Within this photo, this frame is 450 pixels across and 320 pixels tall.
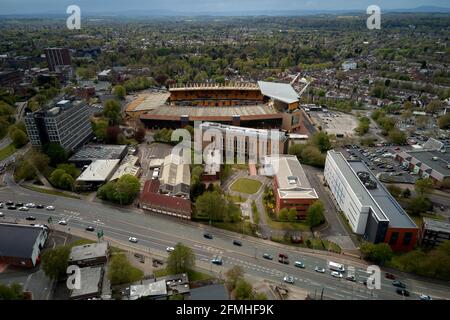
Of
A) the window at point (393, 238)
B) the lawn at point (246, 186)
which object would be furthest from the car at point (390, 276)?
the lawn at point (246, 186)

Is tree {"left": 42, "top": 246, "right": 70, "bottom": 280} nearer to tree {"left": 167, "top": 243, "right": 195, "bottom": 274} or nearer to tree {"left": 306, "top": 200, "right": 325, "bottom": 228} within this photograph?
tree {"left": 167, "top": 243, "right": 195, "bottom": 274}

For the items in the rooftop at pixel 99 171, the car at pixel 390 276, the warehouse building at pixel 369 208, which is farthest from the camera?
the rooftop at pixel 99 171

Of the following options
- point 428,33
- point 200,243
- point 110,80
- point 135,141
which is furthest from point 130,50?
point 428,33

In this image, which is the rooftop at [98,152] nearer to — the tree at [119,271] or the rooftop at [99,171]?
the rooftop at [99,171]

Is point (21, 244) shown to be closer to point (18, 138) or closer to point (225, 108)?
point (18, 138)

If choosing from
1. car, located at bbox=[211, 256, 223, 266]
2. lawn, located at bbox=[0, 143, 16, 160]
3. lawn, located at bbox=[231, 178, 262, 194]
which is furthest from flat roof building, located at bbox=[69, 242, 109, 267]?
lawn, located at bbox=[0, 143, 16, 160]

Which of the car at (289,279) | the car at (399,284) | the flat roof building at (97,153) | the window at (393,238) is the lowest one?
the car at (399,284)

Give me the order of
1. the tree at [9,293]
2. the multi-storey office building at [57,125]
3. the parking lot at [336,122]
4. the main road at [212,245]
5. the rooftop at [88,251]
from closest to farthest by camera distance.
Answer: the tree at [9,293]
the main road at [212,245]
the rooftop at [88,251]
the multi-storey office building at [57,125]
the parking lot at [336,122]

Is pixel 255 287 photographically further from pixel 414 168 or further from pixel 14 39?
pixel 14 39

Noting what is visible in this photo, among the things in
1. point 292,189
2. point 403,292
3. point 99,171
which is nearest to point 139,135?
point 99,171
